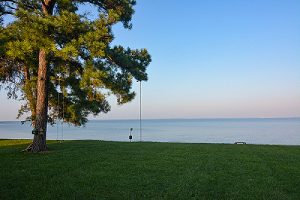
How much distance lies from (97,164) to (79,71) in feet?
21.5

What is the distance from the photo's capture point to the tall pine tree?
13.8 metres

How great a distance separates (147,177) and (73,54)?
20.4 ft

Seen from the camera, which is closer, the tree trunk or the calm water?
the tree trunk

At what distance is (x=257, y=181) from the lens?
30.7 ft

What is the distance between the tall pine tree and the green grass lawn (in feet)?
11.0

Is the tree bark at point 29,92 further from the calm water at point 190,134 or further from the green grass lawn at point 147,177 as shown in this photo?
the calm water at point 190,134

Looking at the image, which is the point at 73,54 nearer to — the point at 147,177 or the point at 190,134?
the point at 147,177

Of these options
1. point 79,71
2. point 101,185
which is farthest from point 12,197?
point 79,71

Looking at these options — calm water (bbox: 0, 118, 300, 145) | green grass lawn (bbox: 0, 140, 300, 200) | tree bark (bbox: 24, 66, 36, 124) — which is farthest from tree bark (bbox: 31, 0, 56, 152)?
calm water (bbox: 0, 118, 300, 145)

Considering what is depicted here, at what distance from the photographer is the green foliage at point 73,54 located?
13.7m

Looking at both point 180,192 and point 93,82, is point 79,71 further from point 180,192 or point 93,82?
point 180,192

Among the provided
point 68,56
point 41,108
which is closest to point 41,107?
point 41,108

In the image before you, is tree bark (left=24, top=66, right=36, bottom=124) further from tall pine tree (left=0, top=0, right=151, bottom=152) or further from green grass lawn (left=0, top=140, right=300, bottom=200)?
green grass lawn (left=0, top=140, right=300, bottom=200)

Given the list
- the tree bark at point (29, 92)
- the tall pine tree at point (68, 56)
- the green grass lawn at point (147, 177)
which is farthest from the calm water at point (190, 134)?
the green grass lawn at point (147, 177)
